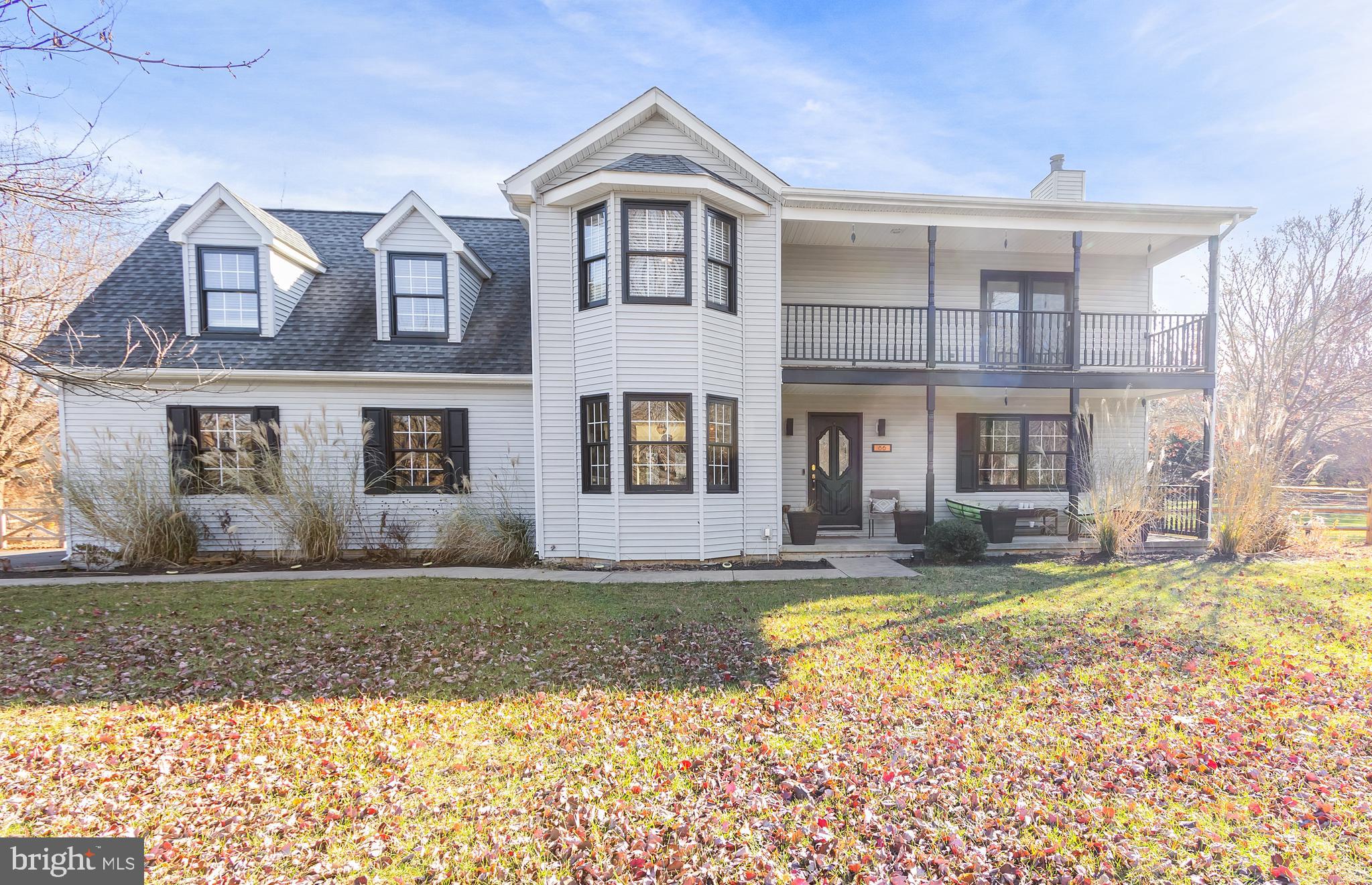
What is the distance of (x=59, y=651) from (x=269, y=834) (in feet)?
14.0

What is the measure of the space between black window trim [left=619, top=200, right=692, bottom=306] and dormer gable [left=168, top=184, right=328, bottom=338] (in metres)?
6.91

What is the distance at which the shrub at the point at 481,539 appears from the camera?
9.18 m

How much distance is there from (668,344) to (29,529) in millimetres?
14125

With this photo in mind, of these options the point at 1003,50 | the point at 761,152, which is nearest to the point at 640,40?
the point at 761,152

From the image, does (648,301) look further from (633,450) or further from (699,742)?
Answer: (699,742)

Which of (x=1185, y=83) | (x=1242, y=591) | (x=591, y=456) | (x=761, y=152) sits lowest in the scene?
(x=1242, y=591)

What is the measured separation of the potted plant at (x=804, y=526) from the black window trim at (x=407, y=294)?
756cm

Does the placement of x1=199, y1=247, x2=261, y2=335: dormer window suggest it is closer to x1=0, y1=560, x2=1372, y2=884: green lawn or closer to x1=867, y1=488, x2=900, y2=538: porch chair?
x1=0, y1=560, x2=1372, y2=884: green lawn

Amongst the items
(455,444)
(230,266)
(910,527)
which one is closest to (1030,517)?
(910,527)

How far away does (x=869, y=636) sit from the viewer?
546 centimetres

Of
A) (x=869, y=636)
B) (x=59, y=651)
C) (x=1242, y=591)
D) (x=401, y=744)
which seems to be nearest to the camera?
(x=401, y=744)

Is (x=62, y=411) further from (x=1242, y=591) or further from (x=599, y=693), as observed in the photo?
(x=1242, y=591)

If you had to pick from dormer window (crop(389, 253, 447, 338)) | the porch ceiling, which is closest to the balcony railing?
the porch ceiling

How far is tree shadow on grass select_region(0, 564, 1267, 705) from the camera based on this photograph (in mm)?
4312
